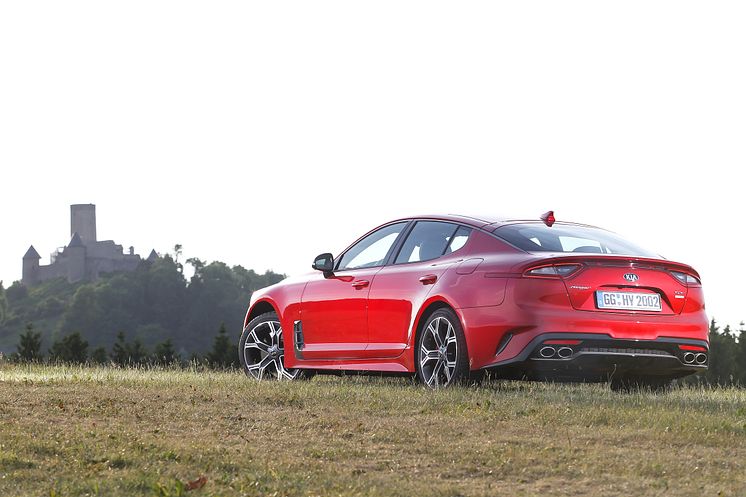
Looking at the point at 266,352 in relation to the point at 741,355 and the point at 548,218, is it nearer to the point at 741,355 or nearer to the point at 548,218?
the point at 548,218

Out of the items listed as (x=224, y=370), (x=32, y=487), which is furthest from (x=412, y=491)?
(x=224, y=370)

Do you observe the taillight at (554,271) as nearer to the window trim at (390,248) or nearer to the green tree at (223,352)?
the window trim at (390,248)

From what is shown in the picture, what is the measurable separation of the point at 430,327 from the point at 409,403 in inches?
50.7

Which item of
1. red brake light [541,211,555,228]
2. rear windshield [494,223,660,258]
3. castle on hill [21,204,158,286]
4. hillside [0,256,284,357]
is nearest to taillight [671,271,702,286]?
rear windshield [494,223,660,258]

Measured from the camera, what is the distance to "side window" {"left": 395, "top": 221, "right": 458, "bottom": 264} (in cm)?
1038

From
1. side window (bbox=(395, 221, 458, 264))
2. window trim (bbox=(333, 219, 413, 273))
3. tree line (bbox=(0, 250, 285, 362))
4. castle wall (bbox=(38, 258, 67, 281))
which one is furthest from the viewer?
castle wall (bbox=(38, 258, 67, 281))

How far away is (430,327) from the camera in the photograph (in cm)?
997

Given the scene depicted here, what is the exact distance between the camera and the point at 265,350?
12617 mm

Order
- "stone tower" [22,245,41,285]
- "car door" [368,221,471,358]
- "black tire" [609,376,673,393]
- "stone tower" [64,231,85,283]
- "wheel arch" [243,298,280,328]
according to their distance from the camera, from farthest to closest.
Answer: "stone tower" [22,245,41,285]
"stone tower" [64,231,85,283]
"wheel arch" [243,298,280,328]
"black tire" [609,376,673,393]
"car door" [368,221,471,358]

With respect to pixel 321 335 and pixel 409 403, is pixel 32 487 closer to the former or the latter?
pixel 409 403

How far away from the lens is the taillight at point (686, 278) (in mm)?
9672

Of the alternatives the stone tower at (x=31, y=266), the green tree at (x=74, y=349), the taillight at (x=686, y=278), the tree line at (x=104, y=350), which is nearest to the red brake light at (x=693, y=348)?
the taillight at (x=686, y=278)

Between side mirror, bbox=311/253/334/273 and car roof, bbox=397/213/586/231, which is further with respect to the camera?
side mirror, bbox=311/253/334/273

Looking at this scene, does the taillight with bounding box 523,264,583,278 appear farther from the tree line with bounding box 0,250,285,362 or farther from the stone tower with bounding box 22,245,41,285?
the stone tower with bounding box 22,245,41,285
